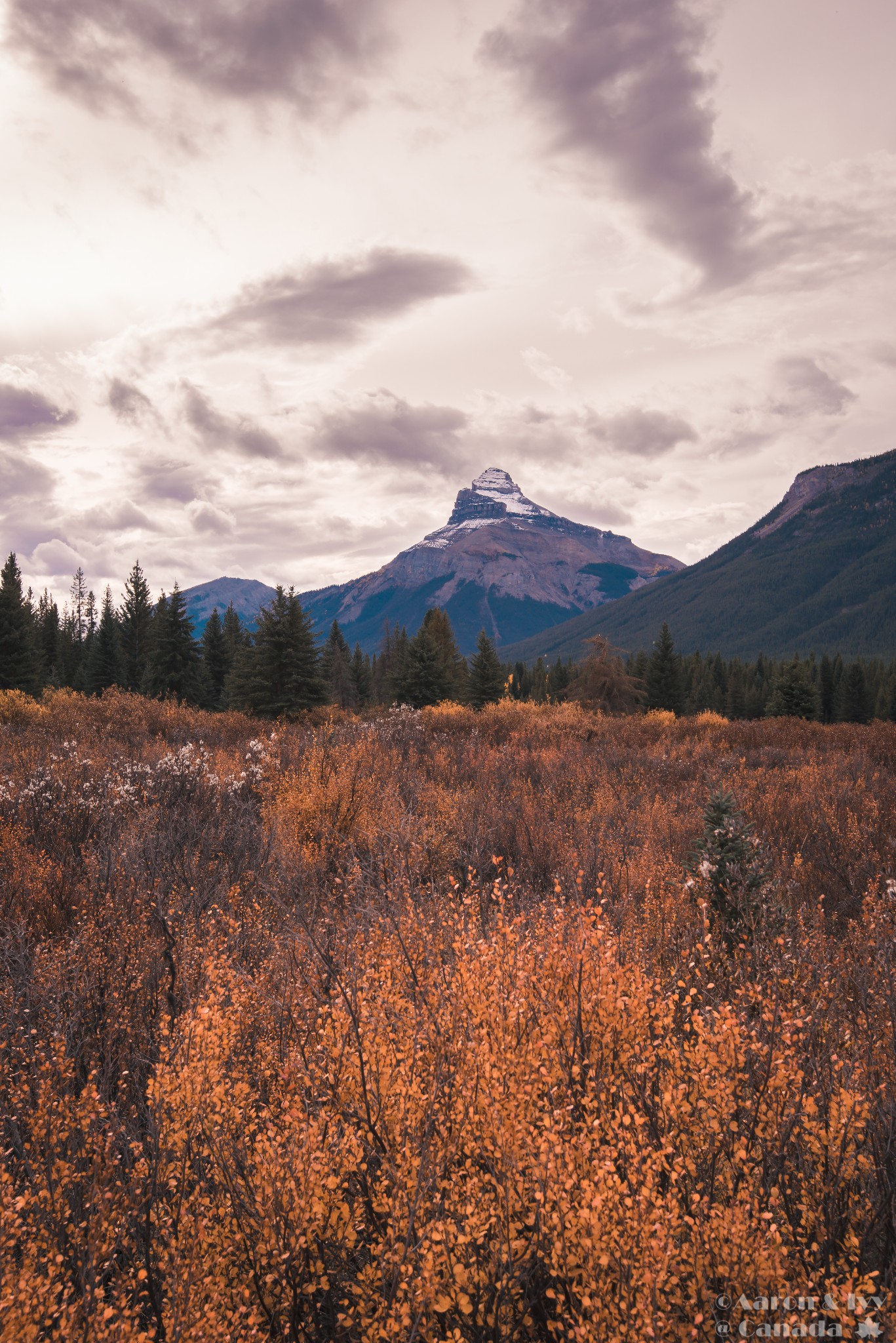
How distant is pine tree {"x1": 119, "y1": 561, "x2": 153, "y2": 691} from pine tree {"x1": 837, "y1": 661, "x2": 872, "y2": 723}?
71.8m

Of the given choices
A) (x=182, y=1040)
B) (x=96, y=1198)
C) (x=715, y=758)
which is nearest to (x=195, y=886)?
(x=182, y=1040)

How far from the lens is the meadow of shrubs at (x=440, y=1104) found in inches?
75.5

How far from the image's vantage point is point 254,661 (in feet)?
75.9

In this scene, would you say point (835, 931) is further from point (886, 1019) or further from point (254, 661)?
point (254, 661)

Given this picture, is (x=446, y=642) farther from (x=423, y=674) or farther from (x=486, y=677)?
(x=423, y=674)

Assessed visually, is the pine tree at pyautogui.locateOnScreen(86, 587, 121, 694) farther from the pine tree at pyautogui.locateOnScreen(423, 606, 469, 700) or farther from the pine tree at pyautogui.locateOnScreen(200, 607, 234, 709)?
the pine tree at pyautogui.locateOnScreen(423, 606, 469, 700)

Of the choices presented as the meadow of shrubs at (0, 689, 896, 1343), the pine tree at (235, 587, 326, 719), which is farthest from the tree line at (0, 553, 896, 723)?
the meadow of shrubs at (0, 689, 896, 1343)

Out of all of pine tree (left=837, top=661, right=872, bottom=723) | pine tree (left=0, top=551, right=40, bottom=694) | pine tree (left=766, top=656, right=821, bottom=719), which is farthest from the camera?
pine tree (left=837, top=661, right=872, bottom=723)

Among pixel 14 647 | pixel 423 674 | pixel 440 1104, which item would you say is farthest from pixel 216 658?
pixel 440 1104

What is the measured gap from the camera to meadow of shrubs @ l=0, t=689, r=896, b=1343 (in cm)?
192

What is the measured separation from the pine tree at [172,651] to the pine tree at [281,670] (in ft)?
58.0

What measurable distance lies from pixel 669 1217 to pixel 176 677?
41.8 meters

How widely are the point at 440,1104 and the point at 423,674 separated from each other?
30.6 metres

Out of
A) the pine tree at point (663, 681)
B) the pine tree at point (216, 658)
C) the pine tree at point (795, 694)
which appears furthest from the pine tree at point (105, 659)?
the pine tree at point (795, 694)
